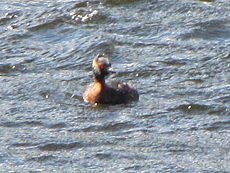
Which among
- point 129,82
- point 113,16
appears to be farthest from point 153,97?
point 113,16

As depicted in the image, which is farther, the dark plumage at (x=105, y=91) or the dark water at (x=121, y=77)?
the dark plumage at (x=105, y=91)

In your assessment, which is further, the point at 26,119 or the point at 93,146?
the point at 26,119

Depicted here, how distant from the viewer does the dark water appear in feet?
29.3

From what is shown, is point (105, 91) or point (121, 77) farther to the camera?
point (121, 77)

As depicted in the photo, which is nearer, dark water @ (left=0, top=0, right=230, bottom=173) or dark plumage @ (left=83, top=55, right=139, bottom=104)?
dark water @ (left=0, top=0, right=230, bottom=173)

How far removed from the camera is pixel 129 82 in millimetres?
12031

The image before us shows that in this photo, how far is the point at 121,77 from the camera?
12336 mm

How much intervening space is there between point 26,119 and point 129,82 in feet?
7.44

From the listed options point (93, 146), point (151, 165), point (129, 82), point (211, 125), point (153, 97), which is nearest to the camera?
point (151, 165)

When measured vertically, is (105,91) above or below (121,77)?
above

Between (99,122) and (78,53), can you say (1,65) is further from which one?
(99,122)

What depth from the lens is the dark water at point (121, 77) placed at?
894 cm

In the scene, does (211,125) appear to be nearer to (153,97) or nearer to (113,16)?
(153,97)

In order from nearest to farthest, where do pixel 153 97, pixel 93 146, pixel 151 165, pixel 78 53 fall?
pixel 151 165 < pixel 93 146 < pixel 153 97 < pixel 78 53
